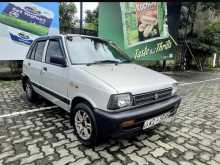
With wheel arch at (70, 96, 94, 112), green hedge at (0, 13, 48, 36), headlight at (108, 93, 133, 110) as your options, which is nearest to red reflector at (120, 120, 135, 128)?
headlight at (108, 93, 133, 110)

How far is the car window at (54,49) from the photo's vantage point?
407cm

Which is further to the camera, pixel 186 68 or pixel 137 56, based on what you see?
pixel 186 68

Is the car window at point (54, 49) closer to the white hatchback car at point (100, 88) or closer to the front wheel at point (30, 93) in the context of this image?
the white hatchback car at point (100, 88)

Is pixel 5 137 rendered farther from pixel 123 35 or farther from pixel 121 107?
pixel 123 35

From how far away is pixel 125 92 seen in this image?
297 centimetres

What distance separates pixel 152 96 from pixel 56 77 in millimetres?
1854

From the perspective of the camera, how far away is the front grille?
3134 millimetres

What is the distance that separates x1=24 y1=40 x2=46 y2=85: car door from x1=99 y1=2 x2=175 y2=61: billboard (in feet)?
15.5

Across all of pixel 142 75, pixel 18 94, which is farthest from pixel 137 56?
pixel 142 75

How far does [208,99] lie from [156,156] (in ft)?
14.4

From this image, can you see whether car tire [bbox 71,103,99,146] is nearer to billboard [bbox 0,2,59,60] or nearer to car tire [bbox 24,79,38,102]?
car tire [bbox 24,79,38,102]

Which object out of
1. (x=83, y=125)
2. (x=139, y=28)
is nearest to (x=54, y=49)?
(x=83, y=125)

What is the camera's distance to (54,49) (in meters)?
4.31

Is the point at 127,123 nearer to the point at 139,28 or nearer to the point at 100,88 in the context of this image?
the point at 100,88
